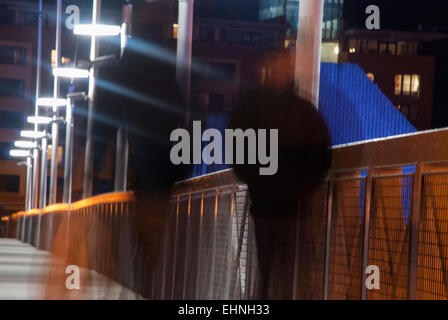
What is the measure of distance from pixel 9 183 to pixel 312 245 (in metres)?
115

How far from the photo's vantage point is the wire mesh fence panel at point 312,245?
27.1ft

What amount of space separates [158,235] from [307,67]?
16.7ft

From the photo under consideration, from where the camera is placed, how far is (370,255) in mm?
7062

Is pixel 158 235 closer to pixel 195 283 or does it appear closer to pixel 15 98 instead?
pixel 195 283

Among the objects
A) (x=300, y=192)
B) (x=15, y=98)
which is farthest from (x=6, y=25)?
(x=300, y=192)

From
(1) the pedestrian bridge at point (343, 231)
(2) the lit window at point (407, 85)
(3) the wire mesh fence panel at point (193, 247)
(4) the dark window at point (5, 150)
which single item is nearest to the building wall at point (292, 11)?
(2) the lit window at point (407, 85)

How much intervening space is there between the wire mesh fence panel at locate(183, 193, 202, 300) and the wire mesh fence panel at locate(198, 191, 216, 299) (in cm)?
30

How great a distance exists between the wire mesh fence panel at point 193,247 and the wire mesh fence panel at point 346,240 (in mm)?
5432

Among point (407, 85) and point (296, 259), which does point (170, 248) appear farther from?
point (407, 85)

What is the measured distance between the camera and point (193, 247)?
13766mm

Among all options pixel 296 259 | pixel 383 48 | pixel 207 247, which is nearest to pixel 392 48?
pixel 383 48

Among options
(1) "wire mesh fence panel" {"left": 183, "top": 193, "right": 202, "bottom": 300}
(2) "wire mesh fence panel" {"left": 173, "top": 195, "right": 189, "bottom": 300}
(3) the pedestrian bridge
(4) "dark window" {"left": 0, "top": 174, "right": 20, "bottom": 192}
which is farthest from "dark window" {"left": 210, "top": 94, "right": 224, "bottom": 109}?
(1) "wire mesh fence panel" {"left": 183, "top": 193, "right": 202, "bottom": 300}

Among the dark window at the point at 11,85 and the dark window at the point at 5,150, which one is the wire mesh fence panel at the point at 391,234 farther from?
the dark window at the point at 11,85

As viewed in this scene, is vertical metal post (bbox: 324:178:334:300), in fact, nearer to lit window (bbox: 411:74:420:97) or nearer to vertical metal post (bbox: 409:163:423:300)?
vertical metal post (bbox: 409:163:423:300)
